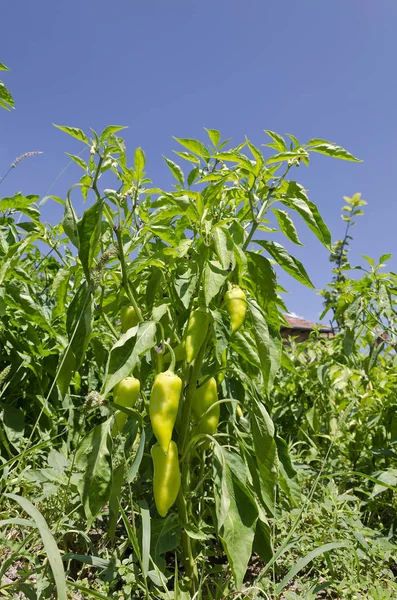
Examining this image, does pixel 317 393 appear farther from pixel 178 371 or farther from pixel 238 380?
pixel 178 371

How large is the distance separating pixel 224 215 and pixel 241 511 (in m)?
0.74

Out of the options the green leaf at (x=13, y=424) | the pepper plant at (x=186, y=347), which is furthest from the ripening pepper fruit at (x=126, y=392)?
the green leaf at (x=13, y=424)

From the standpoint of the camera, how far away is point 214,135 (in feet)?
4.22

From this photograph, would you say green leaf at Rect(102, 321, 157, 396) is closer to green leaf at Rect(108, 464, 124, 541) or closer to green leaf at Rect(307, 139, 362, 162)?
green leaf at Rect(108, 464, 124, 541)

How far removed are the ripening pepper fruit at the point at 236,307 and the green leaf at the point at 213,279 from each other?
0.21 ft

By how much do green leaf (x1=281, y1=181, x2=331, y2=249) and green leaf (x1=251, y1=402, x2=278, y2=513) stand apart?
1.36 feet

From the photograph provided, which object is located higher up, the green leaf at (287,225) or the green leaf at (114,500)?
the green leaf at (287,225)

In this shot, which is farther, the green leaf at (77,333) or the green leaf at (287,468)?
the green leaf at (287,468)

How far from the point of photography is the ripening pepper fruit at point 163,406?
883 mm

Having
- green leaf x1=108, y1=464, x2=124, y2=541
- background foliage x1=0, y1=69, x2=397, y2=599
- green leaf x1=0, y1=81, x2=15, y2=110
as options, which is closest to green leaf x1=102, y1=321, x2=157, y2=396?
background foliage x1=0, y1=69, x2=397, y2=599

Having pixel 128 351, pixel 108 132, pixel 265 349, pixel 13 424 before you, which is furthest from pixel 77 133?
pixel 13 424

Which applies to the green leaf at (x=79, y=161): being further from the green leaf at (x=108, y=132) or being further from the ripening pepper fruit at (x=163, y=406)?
the ripening pepper fruit at (x=163, y=406)

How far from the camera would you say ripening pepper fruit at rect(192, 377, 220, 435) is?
1.04 meters

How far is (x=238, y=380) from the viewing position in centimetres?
137
